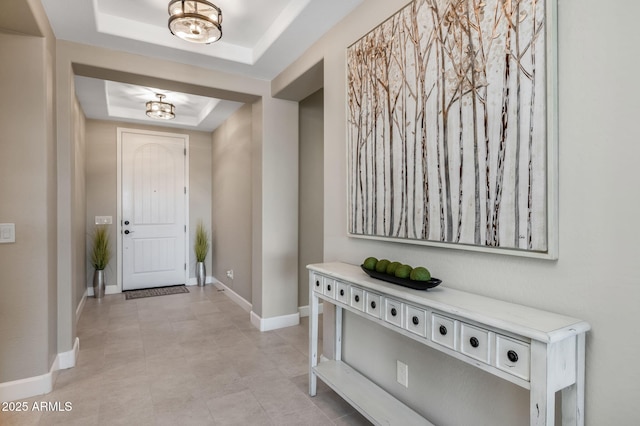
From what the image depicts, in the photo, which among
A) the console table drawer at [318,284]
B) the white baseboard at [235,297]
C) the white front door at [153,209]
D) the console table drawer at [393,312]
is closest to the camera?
the console table drawer at [393,312]

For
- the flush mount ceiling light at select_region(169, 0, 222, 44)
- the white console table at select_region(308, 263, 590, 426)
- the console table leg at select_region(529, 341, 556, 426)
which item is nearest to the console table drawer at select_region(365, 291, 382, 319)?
the white console table at select_region(308, 263, 590, 426)

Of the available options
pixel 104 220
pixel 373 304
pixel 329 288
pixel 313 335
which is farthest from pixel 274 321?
pixel 104 220

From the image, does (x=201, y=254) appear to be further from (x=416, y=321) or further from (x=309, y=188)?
(x=416, y=321)

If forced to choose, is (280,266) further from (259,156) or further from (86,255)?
(86,255)

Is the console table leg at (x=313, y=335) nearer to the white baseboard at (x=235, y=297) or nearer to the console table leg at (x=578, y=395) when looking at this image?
the console table leg at (x=578, y=395)

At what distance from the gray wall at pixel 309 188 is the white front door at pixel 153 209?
259cm

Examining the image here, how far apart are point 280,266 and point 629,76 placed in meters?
3.13

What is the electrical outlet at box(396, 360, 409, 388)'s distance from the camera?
1919 millimetres

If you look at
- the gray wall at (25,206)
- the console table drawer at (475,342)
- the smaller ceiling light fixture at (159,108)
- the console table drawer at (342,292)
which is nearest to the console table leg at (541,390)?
the console table drawer at (475,342)

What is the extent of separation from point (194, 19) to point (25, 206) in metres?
1.68

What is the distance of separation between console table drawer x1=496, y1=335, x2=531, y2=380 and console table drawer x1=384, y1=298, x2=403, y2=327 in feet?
1.55

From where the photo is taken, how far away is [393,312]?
160cm

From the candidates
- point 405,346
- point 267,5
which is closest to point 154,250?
point 267,5

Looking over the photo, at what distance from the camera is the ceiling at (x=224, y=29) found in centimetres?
237
